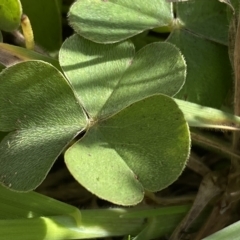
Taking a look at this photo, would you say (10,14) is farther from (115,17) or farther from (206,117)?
(206,117)

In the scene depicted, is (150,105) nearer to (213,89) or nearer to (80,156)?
(80,156)

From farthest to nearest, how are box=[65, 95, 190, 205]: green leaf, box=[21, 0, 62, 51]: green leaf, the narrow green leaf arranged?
box=[21, 0, 62, 51]: green leaf → the narrow green leaf → box=[65, 95, 190, 205]: green leaf

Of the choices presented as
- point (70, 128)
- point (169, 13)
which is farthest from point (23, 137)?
point (169, 13)

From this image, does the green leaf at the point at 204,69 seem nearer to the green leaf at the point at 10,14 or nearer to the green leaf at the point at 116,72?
the green leaf at the point at 116,72

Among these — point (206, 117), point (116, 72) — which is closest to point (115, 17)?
point (116, 72)

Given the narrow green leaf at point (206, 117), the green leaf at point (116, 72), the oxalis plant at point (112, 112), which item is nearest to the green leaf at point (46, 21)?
the oxalis plant at point (112, 112)

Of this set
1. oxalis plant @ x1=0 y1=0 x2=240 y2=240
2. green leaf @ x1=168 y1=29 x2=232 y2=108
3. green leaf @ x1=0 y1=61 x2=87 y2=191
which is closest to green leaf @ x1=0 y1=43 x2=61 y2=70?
oxalis plant @ x1=0 y1=0 x2=240 y2=240

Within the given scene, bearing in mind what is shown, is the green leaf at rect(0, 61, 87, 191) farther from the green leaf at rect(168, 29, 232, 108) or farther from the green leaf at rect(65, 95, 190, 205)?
the green leaf at rect(168, 29, 232, 108)
